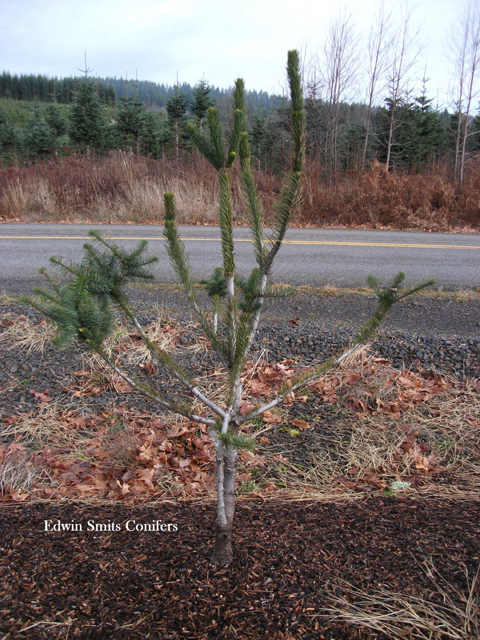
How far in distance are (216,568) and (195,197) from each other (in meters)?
11.1

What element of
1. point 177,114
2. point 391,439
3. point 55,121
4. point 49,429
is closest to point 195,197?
point 49,429

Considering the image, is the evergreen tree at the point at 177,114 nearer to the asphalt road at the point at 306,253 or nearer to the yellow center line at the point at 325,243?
the asphalt road at the point at 306,253

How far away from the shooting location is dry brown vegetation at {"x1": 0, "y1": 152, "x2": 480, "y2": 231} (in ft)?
39.0

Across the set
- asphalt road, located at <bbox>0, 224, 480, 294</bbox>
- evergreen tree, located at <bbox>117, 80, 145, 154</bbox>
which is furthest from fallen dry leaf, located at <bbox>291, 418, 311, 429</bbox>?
evergreen tree, located at <bbox>117, 80, 145, 154</bbox>

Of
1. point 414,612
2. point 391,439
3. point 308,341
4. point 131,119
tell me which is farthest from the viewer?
point 131,119

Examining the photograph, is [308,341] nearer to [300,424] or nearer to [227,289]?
[300,424]

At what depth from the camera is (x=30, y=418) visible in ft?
9.62

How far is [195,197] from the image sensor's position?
1182cm

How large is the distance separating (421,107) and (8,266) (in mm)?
31519

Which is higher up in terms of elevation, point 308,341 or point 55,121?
point 55,121

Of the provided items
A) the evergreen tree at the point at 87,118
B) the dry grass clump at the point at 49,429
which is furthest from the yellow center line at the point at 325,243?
the evergreen tree at the point at 87,118

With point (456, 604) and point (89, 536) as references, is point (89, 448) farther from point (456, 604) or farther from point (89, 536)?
point (456, 604)

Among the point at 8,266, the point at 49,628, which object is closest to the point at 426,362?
the point at 49,628

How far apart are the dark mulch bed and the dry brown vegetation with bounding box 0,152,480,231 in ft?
33.4
